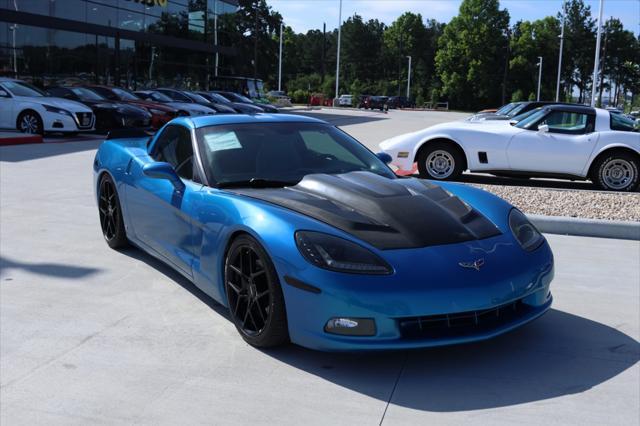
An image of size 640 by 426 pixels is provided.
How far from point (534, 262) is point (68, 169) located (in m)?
9.38

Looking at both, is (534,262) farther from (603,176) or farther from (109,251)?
(603,176)

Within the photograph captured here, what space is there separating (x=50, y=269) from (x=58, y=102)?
13.8 meters

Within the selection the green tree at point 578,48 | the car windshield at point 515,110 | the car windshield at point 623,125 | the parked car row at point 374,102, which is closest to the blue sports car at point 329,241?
the car windshield at point 623,125

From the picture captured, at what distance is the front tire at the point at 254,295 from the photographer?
3.62 meters

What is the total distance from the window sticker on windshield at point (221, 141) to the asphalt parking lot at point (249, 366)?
Result: 1060mm

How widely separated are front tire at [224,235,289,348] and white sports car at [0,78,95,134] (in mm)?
14966

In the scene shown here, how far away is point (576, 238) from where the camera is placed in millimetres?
6957

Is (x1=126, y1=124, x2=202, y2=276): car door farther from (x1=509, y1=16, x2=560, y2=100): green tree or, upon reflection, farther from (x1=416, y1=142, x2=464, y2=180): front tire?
(x1=509, y1=16, x2=560, y2=100): green tree

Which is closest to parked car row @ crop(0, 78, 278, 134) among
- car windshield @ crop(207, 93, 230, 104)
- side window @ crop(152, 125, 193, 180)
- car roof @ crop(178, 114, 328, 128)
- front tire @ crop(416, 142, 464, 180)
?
car windshield @ crop(207, 93, 230, 104)

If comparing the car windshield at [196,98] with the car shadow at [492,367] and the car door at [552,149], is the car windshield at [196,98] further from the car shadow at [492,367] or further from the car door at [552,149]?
the car shadow at [492,367]

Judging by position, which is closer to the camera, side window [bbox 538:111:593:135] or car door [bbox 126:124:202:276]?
car door [bbox 126:124:202:276]

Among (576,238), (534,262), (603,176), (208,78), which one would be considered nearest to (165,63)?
(208,78)

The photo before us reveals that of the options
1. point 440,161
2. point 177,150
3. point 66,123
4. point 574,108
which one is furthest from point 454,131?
point 66,123

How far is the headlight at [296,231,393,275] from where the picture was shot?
3.41 m
